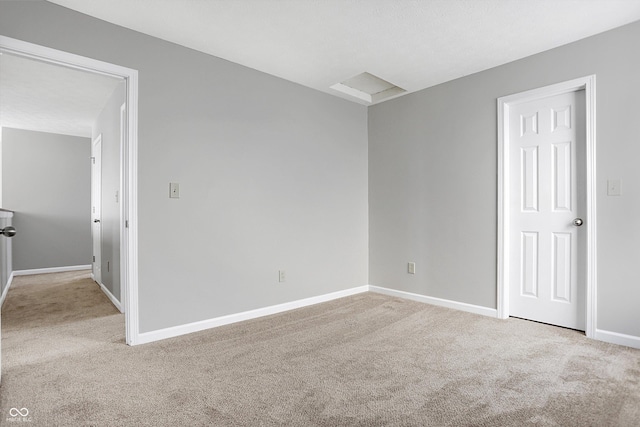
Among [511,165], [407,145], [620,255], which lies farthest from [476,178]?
[620,255]

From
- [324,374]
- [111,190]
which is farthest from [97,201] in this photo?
[324,374]

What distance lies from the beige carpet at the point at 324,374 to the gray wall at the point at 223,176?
1.51ft

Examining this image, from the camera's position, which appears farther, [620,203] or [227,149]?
[227,149]

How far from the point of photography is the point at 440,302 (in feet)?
11.8

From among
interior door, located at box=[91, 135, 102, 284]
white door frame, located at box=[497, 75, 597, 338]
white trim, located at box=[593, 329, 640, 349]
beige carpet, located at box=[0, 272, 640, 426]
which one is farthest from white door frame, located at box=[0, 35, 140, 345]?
white trim, located at box=[593, 329, 640, 349]

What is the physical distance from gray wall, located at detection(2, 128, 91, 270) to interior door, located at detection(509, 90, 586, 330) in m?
6.82

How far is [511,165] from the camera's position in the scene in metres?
3.21

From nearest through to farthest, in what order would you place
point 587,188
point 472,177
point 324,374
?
point 324,374 < point 587,188 < point 472,177

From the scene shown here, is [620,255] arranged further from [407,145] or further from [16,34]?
[16,34]

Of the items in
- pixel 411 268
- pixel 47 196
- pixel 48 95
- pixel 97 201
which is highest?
pixel 48 95

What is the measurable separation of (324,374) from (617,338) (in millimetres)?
2245

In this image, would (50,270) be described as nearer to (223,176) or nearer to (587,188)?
(223,176)

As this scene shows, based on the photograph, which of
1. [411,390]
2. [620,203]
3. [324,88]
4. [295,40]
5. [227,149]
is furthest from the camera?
[324,88]

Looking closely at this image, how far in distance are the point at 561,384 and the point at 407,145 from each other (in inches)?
105
